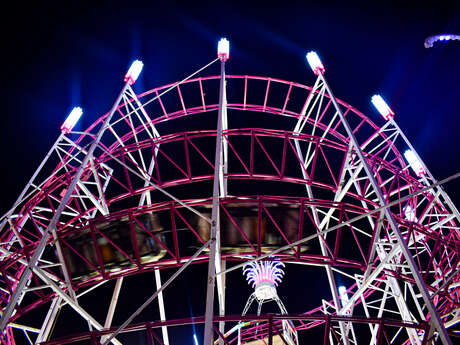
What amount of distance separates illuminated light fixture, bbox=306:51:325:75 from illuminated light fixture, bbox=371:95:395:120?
2.91m

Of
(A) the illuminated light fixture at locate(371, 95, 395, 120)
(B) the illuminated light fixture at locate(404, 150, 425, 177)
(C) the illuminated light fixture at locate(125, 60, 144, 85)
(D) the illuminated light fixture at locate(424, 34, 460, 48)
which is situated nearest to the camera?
(C) the illuminated light fixture at locate(125, 60, 144, 85)

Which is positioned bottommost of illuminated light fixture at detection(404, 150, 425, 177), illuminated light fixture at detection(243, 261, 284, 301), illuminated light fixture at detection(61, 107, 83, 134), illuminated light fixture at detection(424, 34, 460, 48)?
illuminated light fixture at detection(243, 261, 284, 301)

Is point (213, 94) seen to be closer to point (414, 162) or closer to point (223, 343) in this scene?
point (414, 162)

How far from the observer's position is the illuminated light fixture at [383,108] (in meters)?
14.0

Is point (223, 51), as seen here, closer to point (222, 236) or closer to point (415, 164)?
point (222, 236)

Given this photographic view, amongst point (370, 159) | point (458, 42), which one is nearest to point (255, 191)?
point (370, 159)

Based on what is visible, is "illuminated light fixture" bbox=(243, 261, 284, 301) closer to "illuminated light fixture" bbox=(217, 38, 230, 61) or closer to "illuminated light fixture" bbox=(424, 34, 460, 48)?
"illuminated light fixture" bbox=(217, 38, 230, 61)

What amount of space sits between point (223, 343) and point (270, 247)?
18.3 feet

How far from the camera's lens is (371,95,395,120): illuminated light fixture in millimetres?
14000

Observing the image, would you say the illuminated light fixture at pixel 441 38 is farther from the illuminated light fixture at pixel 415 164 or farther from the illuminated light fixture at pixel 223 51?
the illuminated light fixture at pixel 223 51

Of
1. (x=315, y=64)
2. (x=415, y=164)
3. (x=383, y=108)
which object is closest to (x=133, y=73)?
(x=315, y=64)

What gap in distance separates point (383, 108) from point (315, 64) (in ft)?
11.1

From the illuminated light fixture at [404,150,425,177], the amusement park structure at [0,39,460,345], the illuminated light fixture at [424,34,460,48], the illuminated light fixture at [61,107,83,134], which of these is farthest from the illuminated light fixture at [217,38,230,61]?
the illuminated light fixture at [424,34,460,48]

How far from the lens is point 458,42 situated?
1767cm
